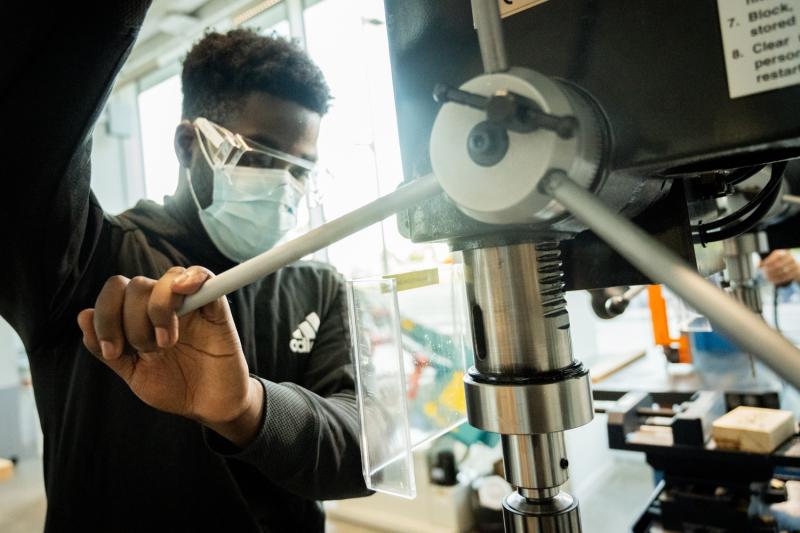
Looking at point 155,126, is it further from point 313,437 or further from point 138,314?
point 138,314

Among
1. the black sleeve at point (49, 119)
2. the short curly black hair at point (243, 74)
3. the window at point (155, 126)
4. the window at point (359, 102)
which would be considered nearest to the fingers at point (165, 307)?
the black sleeve at point (49, 119)

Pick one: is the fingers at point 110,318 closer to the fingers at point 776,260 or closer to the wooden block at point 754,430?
the wooden block at point 754,430

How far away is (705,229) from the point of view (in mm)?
465

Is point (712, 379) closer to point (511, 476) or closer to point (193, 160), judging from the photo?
point (511, 476)

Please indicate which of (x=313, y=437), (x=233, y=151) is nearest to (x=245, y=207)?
(x=233, y=151)

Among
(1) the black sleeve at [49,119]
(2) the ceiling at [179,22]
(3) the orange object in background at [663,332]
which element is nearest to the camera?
(1) the black sleeve at [49,119]

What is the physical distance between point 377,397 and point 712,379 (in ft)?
4.10

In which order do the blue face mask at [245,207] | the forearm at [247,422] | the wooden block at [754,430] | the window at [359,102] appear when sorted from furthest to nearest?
1. the window at [359,102]
2. the blue face mask at [245,207]
3. the wooden block at [754,430]
4. the forearm at [247,422]

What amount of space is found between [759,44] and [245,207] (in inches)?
38.5

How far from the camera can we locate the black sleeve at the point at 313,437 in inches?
27.8

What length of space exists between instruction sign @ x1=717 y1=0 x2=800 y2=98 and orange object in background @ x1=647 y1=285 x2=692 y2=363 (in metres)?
0.72

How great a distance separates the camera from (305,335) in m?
1.08

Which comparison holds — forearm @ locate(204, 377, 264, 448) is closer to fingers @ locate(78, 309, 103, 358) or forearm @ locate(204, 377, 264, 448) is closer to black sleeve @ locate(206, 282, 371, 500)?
black sleeve @ locate(206, 282, 371, 500)

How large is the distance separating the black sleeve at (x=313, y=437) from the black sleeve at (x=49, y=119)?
Answer: 30 centimetres
